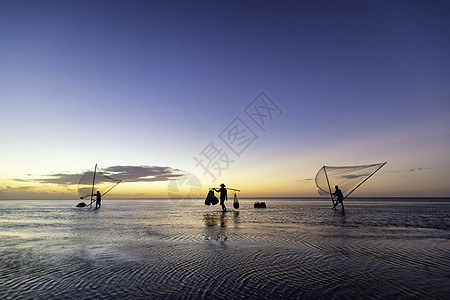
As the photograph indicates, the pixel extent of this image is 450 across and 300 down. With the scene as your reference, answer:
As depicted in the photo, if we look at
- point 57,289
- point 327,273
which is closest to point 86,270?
point 57,289

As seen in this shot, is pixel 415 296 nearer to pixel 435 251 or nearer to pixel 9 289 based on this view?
pixel 435 251

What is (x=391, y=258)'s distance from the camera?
320 inches

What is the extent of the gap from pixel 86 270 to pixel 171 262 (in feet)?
7.67

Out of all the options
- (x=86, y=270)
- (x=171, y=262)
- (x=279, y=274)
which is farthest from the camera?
(x=171, y=262)

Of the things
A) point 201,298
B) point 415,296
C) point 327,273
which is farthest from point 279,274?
point 415,296

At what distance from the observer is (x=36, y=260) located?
8.27 m

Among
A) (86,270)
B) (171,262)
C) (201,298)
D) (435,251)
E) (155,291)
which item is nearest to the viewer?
(201,298)

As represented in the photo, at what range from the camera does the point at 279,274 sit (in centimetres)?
646

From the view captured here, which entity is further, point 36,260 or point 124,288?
point 36,260

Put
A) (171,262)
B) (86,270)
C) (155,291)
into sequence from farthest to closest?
(171,262) < (86,270) < (155,291)

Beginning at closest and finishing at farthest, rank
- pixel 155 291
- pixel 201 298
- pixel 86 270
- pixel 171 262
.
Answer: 1. pixel 201 298
2. pixel 155 291
3. pixel 86 270
4. pixel 171 262

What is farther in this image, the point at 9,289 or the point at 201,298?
the point at 9,289

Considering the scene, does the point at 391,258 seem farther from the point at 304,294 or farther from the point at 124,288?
the point at 124,288

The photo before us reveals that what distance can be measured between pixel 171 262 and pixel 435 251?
9335 millimetres
